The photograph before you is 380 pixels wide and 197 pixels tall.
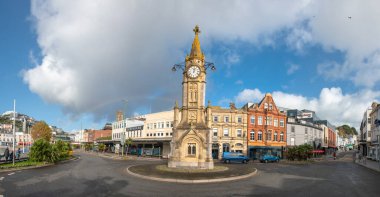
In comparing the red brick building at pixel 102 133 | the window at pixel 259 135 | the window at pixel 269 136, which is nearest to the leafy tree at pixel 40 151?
the window at pixel 259 135

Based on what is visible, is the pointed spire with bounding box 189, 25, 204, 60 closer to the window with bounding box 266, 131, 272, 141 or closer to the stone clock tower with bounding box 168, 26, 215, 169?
the stone clock tower with bounding box 168, 26, 215, 169

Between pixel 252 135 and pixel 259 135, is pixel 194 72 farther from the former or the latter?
pixel 259 135

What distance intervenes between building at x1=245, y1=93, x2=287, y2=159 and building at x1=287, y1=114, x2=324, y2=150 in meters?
3.45

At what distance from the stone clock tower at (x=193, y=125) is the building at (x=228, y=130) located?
86.4ft

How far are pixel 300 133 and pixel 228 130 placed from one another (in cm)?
2473

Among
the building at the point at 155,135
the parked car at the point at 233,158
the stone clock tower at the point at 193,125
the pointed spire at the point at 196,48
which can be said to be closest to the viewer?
the stone clock tower at the point at 193,125

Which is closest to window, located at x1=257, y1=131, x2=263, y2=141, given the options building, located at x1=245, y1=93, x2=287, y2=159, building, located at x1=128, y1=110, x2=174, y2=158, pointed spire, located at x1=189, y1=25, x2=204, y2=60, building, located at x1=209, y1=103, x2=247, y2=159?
building, located at x1=245, y1=93, x2=287, y2=159

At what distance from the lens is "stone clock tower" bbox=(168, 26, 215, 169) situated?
35.5m

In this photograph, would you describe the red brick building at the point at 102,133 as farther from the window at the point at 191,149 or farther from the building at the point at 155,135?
the window at the point at 191,149

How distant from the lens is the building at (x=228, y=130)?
6431 cm

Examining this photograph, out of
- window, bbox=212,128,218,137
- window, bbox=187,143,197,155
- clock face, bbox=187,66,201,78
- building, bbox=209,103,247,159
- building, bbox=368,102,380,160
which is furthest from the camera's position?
window, bbox=212,128,218,137

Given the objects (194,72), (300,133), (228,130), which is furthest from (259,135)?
(194,72)

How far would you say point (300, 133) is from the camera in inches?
3100

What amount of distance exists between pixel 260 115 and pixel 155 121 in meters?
28.1
